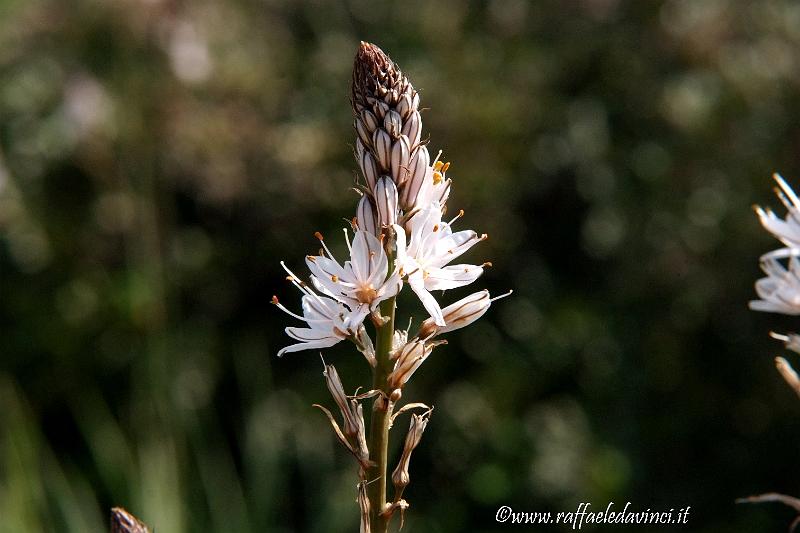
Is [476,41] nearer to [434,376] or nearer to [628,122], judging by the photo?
[628,122]

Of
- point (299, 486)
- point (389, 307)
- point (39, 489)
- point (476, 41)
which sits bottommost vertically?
point (299, 486)

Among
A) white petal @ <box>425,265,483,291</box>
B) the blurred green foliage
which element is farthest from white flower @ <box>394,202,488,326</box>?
the blurred green foliage

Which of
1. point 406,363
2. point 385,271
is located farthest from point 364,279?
point 406,363

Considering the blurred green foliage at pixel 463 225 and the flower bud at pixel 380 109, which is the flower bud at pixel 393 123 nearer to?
the flower bud at pixel 380 109

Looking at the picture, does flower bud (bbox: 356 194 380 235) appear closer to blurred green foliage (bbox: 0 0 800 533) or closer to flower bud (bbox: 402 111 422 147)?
flower bud (bbox: 402 111 422 147)

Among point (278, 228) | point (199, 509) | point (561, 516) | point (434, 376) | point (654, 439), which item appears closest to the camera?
point (561, 516)

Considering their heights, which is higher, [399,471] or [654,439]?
[399,471]

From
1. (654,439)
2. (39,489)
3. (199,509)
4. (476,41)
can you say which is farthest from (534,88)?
(39,489)
